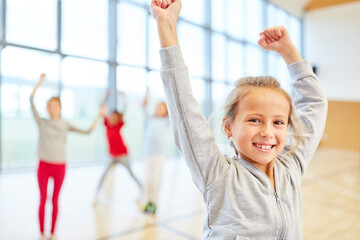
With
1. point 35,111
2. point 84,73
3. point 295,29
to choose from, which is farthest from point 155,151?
point 295,29

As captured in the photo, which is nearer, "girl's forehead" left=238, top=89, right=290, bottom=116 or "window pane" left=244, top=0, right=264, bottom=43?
"girl's forehead" left=238, top=89, right=290, bottom=116

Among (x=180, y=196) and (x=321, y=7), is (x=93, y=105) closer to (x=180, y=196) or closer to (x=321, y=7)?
(x=180, y=196)

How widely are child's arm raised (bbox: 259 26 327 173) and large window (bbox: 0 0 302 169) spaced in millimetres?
2701

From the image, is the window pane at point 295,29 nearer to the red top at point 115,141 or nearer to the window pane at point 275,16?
the window pane at point 275,16

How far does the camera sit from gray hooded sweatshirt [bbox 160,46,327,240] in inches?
34.7

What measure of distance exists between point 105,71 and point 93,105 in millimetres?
1216

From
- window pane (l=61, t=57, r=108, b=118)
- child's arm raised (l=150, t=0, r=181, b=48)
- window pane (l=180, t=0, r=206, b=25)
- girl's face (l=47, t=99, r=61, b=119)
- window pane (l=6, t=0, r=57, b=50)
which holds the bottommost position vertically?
girl's face (l=47, t=99, r=61, b=119)

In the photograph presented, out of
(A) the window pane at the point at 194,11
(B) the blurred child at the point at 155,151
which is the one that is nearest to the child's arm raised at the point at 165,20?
(B) the blurred child at the point at 155,151

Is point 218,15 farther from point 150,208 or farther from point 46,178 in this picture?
point 46,178

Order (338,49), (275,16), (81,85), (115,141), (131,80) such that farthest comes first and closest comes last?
(275,16)
(338,49)
(131,80)
(81,85)
(115,141)

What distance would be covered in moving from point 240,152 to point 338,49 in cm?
994

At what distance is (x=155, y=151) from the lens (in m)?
3.64

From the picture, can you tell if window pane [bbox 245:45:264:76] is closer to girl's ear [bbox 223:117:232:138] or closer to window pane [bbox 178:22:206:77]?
window pane [bbox 178:22:206:77]

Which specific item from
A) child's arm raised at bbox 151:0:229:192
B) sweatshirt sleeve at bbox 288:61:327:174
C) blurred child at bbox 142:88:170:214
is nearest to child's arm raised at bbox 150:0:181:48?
child's arm raised at bbox 151:0:229:192
